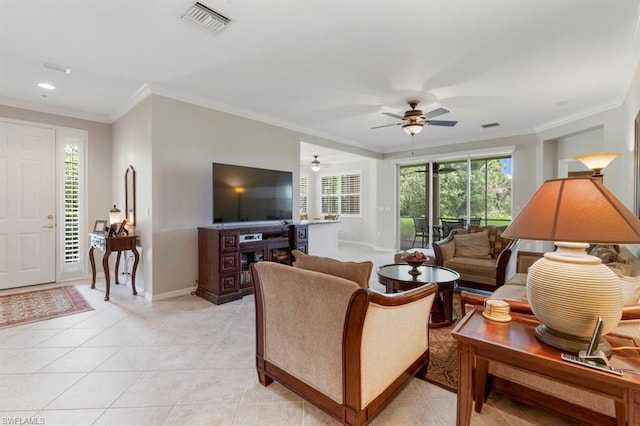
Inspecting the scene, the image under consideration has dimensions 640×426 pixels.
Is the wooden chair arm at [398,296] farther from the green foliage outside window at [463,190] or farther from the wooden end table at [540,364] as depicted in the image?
the green foliage outside window at [463,190]

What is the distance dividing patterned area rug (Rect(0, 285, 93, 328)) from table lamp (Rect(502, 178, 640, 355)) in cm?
439

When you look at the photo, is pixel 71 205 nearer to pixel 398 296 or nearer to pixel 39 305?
pixel 39 305

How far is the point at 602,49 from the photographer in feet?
8.98

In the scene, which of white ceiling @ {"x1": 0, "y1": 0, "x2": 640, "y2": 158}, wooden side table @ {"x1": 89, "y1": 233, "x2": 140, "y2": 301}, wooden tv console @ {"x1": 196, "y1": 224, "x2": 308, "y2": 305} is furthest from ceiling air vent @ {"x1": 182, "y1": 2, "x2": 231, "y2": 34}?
wooden side table @ {"x1": 89, "y1": 233, "x2": 140, "y2": 301}

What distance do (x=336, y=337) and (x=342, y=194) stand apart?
8149mm

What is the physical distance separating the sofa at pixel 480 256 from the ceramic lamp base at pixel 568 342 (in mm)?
2650

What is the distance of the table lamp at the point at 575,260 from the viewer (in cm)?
112

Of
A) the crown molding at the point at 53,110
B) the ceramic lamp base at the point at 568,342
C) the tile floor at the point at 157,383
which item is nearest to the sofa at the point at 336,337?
the tile floor at the point at 157,383

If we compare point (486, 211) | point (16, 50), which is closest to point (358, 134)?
point (486, 211)

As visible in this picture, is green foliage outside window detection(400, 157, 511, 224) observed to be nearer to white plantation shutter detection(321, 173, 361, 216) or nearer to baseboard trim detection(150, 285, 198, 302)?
white plantation shutter detection(321, 173, 361, 216)

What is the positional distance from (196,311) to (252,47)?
292 cm

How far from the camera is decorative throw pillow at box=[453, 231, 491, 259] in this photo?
424 cm

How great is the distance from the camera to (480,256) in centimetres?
421

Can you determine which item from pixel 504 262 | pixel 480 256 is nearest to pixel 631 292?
pixel 504 262
